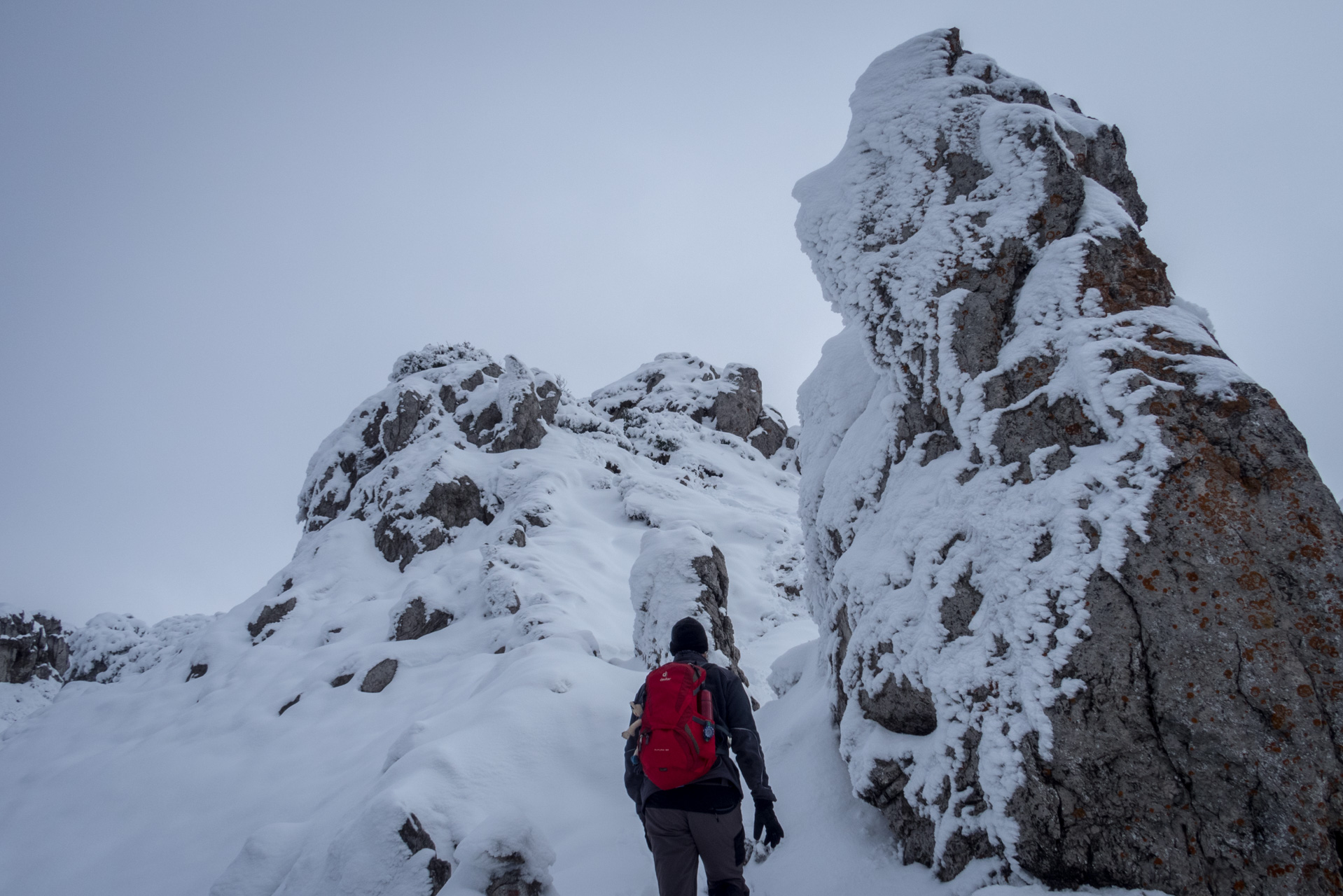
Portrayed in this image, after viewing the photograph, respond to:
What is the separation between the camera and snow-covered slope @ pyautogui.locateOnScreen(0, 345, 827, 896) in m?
5.59

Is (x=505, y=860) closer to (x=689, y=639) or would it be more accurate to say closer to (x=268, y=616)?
(x=689, y=639)

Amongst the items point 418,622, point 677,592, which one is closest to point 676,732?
point 677,592

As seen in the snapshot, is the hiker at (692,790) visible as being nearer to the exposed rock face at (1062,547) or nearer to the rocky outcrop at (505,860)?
the exposed rock face at (1062,547)

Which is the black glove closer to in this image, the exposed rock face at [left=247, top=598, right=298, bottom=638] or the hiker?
the hiker

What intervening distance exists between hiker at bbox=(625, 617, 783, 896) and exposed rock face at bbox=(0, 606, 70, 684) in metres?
40.0

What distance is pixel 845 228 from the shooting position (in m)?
5.82

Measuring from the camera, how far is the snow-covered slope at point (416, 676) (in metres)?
5.59

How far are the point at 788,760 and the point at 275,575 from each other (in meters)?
21.5

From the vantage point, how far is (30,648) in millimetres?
31234

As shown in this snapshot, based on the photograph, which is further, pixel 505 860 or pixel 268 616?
pixel 268 616

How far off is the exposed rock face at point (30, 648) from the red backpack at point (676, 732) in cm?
4007

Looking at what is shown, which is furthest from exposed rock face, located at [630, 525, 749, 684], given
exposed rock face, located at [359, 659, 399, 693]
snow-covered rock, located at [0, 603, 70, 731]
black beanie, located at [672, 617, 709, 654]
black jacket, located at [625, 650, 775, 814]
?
snow-covered rock, located at [0, 603, 70, 731]

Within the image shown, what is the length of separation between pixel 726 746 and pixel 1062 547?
225cm

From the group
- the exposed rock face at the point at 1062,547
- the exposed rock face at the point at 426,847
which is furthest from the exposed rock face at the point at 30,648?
the exposed rock face at the point at 1062,547
